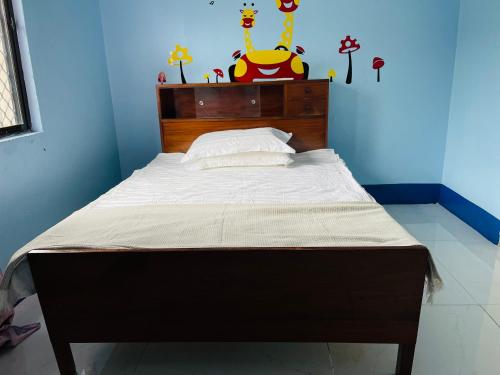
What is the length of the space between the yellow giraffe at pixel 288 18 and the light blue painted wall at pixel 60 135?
144cm

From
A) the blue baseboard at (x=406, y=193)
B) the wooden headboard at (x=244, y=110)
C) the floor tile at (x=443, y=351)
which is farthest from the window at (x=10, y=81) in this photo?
the blue baseboard at (x=406, y=193)

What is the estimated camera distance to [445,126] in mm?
3107

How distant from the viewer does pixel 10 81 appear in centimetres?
214

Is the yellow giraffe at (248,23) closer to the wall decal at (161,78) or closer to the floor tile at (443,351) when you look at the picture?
the wall decal at (161,78)

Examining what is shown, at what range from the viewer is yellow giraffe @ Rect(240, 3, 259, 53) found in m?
2.90

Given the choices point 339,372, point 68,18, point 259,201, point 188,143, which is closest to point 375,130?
point 188,143

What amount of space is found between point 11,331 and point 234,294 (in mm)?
1106

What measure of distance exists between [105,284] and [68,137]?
158 centimetres

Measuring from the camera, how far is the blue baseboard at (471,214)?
2494 millimetres

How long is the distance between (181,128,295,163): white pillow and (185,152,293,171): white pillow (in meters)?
0.04

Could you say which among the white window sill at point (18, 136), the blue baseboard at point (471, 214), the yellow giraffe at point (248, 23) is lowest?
the blue baseboard at point (471, 214)

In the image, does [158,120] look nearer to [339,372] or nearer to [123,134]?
[123,134]

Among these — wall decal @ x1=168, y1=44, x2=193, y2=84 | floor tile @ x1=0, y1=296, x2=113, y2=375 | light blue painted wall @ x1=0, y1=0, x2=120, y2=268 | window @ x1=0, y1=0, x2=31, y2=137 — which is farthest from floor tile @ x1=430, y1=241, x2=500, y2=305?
window @ x1=0, y1=0, x2=31, y2=137

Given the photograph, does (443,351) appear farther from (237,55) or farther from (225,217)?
(237,55)
